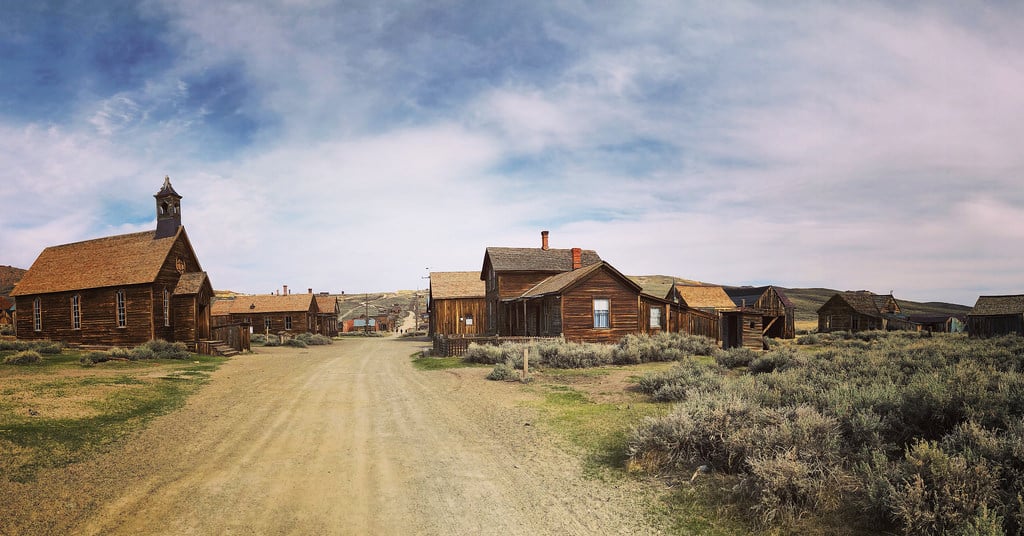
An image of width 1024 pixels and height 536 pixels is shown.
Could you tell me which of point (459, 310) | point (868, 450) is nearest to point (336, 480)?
point (868, 450)

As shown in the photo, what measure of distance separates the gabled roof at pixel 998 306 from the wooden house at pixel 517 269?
40786 mm

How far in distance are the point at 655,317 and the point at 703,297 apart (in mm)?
29077

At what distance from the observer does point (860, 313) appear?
5688 centimetres

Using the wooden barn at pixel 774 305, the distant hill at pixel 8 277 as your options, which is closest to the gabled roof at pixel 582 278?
the wooden barn at pixel 774 305

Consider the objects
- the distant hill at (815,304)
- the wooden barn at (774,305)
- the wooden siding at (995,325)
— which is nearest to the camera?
the wooden siding at (995,325)

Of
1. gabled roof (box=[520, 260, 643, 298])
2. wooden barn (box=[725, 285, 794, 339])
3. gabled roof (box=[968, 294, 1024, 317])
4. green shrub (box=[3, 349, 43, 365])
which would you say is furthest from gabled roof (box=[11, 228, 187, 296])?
gabled roof (box=[968, 294, 1024, 317])

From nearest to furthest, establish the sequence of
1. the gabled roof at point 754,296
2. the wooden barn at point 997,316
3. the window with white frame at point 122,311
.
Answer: the window with white frame at point 122,311, the wooden barn at point 997,316, the gabled roof at point 754,296

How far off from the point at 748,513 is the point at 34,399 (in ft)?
48.9

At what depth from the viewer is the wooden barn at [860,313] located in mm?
56062

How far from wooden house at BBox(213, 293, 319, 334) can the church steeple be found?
95.3 ft

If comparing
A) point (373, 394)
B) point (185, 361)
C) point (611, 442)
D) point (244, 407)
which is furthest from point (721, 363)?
point (185, 361)

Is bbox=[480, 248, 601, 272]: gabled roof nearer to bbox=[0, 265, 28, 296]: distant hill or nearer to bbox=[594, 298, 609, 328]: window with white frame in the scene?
bbox=[594, 298, 609, 328]: window with white frame

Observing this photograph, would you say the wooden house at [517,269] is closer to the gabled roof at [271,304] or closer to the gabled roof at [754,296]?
the gabled roof at [754,296]

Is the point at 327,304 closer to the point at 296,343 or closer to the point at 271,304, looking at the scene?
the point at 271,304
